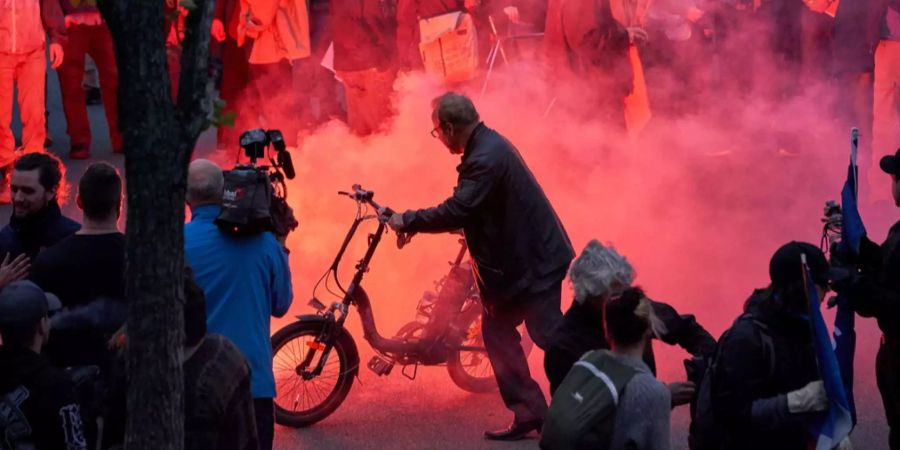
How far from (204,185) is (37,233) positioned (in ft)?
2.68

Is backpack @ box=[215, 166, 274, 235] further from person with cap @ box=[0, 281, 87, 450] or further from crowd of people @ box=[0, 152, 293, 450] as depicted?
person with cap @ box=[0, 281, 87, 450]

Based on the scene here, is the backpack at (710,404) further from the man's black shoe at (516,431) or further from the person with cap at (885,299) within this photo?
the man's black shoe at (516,431)

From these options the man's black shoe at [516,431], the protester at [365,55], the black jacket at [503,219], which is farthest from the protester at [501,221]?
the protester at [365,55]

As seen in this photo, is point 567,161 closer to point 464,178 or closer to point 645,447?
point 464,178

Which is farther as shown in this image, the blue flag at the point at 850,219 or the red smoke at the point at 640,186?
the red smoke at the point at 640,186

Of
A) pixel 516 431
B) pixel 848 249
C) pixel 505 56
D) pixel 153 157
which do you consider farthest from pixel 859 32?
pixel 153 157

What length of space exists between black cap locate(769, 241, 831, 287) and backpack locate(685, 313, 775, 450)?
0.16m

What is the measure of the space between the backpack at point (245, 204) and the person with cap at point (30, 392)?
131 cm

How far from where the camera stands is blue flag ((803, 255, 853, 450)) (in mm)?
5234

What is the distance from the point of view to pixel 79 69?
50.0 ft

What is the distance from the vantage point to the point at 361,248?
12375 mm

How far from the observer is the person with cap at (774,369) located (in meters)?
5.35

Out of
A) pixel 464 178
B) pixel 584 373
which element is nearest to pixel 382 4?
pixel 464 178

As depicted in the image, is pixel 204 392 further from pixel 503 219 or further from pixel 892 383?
pixel 503 219
